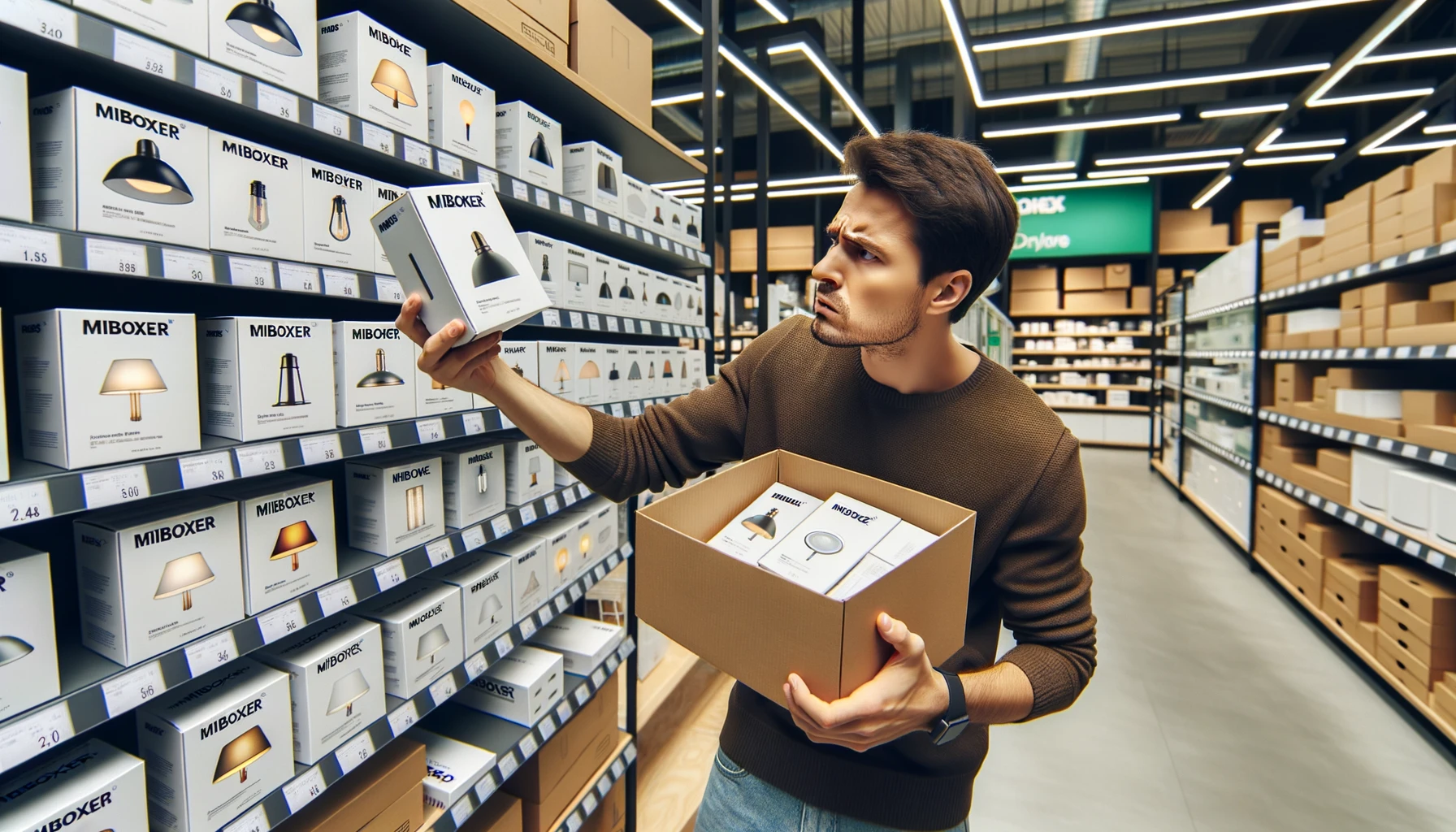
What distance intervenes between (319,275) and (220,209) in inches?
7.3

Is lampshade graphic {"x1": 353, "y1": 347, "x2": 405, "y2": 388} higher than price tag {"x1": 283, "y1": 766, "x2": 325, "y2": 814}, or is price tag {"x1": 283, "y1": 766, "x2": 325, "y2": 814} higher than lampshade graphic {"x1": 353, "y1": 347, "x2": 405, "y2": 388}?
lampshade graphic {"x1": 353, "y1": 347, "x2": 405, "y2": 388}

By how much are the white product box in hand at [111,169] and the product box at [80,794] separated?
0.77 metres

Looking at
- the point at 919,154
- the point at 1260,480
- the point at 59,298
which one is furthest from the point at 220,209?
the point at 1260,480

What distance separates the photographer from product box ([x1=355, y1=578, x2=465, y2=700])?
1484mm

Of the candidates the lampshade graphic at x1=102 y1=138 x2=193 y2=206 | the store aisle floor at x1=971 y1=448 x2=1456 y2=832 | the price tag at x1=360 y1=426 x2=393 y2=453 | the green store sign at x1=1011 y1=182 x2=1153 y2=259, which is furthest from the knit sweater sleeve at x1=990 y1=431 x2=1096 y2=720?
the green store sign at x1=1011 y1=182 x2=1153 y2=259

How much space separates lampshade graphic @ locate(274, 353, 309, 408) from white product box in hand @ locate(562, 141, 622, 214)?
981 mm

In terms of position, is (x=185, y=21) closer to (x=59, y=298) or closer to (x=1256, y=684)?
(x=59, y=298)

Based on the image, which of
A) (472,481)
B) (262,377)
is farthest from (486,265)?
(472,481)

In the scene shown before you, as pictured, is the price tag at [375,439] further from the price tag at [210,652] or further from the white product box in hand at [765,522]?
the white product box in hand at [765,522]

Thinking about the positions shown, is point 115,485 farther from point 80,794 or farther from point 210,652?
point 80,794

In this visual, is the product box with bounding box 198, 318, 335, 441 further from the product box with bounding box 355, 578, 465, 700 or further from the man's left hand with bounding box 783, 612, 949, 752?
the man's left hand with bounding box 783, 612, 949, 752

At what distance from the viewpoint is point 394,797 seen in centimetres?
148

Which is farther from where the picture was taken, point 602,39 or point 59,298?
point 602,39

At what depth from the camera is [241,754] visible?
3.84ft
